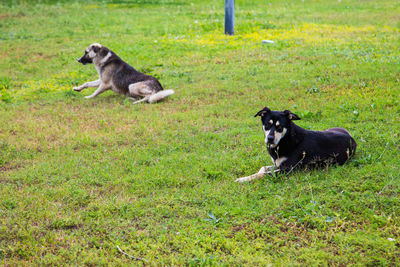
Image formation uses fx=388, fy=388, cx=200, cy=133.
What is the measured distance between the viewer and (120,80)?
11.4 meters

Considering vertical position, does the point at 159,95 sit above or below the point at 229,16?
below

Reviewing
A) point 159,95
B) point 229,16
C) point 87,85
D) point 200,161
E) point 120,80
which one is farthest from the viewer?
point 229,16

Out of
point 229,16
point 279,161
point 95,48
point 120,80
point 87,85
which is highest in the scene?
point 229,16

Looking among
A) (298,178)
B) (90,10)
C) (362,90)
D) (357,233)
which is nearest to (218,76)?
(362,90)

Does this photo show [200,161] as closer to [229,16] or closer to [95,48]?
[95,48]

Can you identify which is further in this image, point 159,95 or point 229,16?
point 229,16

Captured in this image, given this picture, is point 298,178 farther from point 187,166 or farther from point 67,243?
point 67,243

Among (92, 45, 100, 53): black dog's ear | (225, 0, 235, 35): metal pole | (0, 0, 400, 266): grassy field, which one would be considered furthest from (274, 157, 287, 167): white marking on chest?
(225, 0, 235, 35): metal pole

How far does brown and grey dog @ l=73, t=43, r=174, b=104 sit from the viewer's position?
10885mm

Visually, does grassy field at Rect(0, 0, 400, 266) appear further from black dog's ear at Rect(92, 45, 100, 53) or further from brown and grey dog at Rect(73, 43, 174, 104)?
black dog's ear at Rect(92, 45, 100, 53)

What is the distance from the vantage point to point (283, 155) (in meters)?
6.00

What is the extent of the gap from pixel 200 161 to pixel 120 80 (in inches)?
219

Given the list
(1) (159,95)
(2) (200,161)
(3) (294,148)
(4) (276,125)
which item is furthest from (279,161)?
(1) (159,95)

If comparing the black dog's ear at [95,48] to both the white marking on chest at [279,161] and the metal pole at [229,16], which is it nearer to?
the white marking on chest at [279,161]
